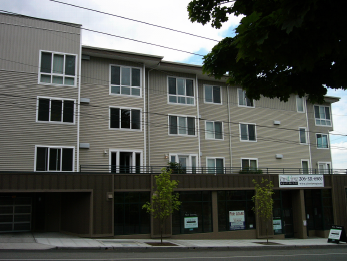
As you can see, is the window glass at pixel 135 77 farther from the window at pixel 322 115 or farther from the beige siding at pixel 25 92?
the window at pixel 322 115

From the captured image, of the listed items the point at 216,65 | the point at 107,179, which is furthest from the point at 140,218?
the point at 216,65

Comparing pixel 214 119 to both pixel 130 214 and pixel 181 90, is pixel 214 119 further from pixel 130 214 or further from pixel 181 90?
pixel 130 214

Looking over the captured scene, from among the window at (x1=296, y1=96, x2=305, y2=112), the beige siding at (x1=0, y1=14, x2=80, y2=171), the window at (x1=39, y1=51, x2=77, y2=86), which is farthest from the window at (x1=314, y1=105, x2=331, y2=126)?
the window at (x1=39, y1=51, x2=77, y2=86)

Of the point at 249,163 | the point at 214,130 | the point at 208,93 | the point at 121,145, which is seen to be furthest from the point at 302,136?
the point at 121,145

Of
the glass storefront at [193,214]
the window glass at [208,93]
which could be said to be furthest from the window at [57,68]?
the window glass at [208,93]

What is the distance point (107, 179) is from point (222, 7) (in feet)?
46.8

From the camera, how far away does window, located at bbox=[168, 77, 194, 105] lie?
27.4 meters

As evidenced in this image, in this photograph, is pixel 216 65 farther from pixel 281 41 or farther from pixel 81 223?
pixel 81 223

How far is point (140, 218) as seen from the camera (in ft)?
70.7

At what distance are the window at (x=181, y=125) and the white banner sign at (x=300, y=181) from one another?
25.0ft

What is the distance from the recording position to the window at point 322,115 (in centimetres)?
3550

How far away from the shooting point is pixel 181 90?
27.8 m

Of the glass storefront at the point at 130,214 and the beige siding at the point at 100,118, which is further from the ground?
the beige siding at the point at 100,118

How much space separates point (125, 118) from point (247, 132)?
1149 centimetres
